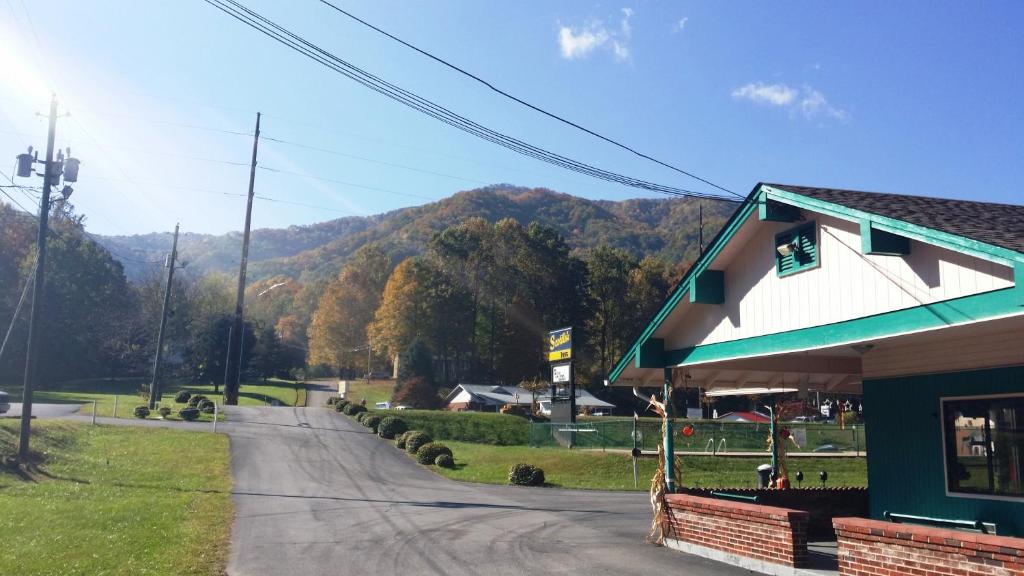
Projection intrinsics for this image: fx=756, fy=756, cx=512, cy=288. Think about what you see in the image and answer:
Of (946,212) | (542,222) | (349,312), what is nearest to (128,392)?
(349,312)

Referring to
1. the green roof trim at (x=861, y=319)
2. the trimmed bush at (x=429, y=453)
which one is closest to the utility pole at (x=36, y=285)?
the trimmed bush at (x=429, y=453)

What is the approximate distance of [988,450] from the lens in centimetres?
1080

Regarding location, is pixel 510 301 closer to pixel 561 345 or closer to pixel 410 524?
pixel 561 345

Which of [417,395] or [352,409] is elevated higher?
[417,395]

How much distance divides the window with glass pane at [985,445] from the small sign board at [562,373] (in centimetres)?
2539

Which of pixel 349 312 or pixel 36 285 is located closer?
pixel 36 285

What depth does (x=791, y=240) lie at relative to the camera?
11273 mm

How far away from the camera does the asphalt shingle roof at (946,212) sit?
8.24 metres

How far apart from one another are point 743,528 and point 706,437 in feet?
82.5

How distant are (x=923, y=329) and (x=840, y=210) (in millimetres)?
1916

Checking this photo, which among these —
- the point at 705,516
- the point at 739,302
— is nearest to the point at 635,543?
the point at 705,516

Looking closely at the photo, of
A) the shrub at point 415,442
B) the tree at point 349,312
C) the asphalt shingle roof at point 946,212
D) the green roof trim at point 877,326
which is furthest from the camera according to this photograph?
the tree at point 349,312

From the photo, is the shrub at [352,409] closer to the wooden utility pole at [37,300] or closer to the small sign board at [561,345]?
the small sign board at [561,345]

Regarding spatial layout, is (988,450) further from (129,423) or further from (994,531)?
(129,423)
